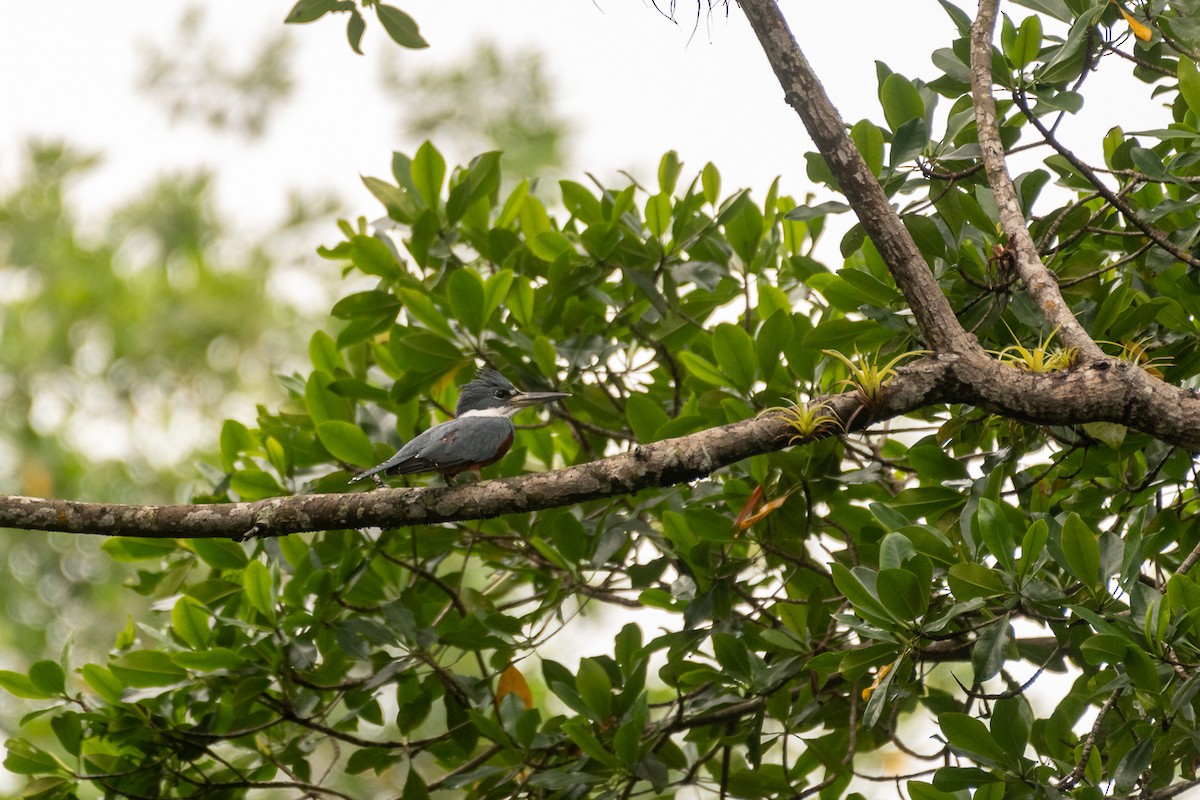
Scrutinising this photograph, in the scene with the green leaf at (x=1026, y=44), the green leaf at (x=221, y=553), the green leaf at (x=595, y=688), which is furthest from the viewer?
the green leaf at (x=221, y=553)

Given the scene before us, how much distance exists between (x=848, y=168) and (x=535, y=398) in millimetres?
1499

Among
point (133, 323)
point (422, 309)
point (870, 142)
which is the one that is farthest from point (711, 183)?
point (133, 323)

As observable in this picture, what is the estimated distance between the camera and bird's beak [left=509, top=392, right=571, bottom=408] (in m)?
3.66

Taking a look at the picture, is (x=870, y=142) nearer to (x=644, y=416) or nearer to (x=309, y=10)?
(x=644, y=416)

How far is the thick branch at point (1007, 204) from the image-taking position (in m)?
2.44

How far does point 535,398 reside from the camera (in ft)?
12.1

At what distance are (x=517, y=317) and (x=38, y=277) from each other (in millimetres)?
7494

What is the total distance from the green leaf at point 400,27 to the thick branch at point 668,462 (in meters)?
1.48

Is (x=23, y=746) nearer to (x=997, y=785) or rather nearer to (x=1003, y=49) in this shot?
(x=997, y=785)

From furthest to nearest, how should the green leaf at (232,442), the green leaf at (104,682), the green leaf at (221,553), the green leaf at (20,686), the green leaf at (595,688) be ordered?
the green leaf at (232,442) < the green leaf at (221,553) < the green leaf at (20,686) < the green leaf at (104,682) < the green leaf at (595,688)

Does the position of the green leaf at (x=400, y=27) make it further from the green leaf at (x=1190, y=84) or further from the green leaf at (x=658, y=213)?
the green leaf at (x=1190, y=84)

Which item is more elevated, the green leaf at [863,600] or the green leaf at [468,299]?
the green leaf at [468,299]

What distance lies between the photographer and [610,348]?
144 inches

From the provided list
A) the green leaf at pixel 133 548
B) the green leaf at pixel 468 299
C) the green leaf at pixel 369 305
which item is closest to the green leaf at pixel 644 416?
the green leaf at pixel 468 299
